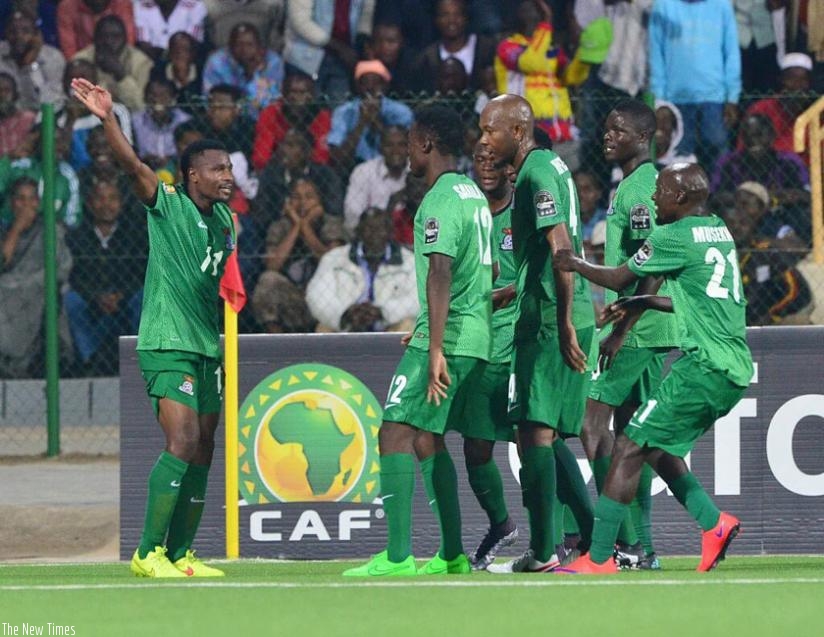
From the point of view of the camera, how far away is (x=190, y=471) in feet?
30.7

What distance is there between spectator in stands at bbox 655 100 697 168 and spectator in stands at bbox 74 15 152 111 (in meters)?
4.44

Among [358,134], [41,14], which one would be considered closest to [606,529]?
[358,134]

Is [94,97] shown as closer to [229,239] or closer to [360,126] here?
[229,239]

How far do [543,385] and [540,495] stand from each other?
0.51 m

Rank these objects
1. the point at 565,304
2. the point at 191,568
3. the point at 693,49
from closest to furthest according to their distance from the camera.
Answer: the point at 565,304, the point at 191,568, the point at 693,49

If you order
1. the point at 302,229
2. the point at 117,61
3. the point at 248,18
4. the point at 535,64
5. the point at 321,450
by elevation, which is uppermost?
the point at 248,18

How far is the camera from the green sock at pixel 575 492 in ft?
31.1

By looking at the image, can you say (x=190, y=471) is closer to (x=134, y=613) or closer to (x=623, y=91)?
(x=134, y=613)

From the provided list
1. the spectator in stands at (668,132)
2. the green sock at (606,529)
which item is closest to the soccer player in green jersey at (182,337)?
the green sock at (606,529)

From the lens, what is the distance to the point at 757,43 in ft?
52.8

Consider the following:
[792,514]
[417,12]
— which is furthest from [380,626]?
[417,12]

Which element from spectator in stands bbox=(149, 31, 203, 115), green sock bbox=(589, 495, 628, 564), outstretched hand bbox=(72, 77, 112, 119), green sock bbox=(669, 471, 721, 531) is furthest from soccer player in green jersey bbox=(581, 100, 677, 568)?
spectator in stands bbox=(149, 31, 203, 115)

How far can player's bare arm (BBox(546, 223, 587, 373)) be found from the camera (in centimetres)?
885

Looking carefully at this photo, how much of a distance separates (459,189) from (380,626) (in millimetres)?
2702
